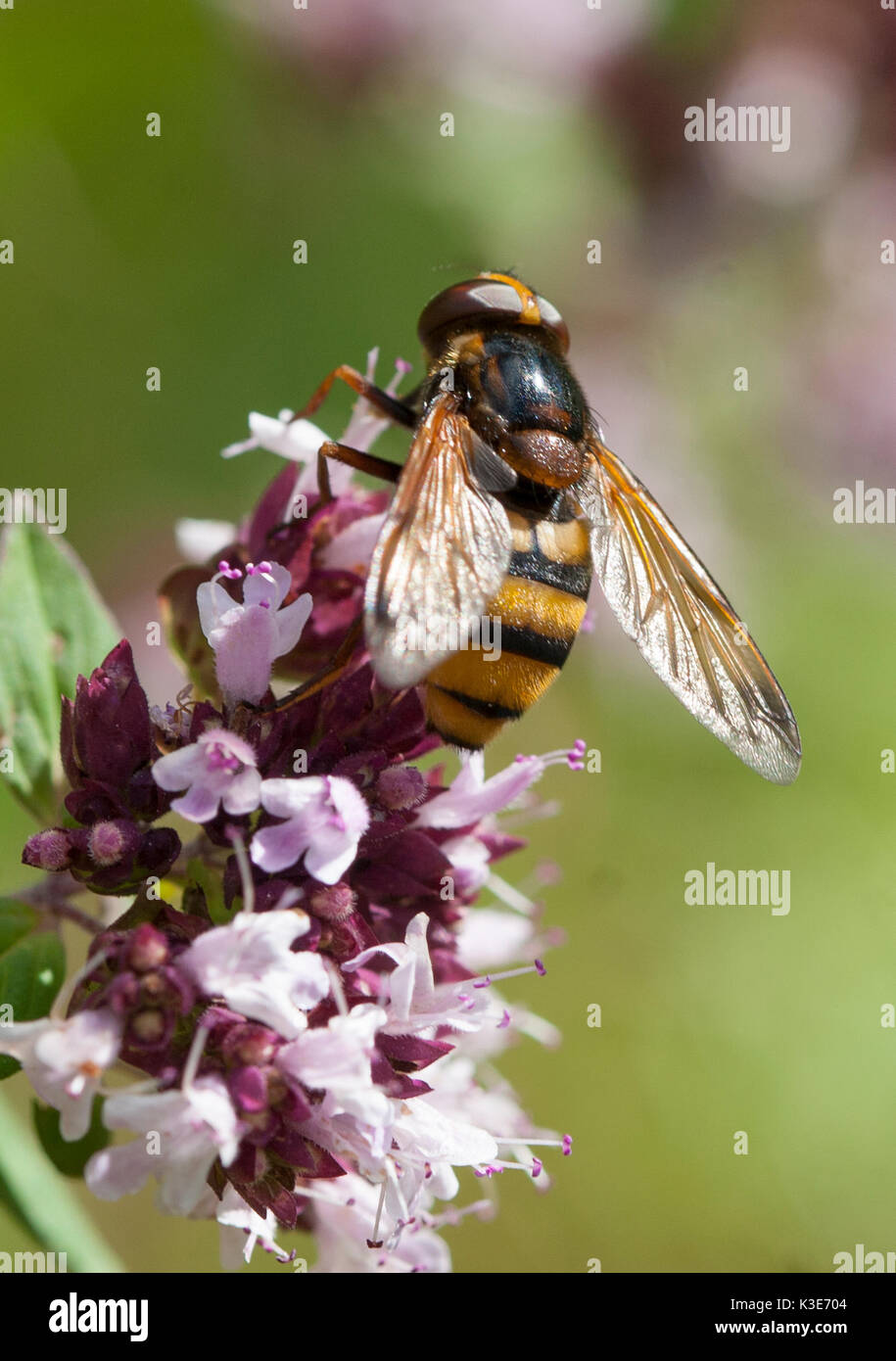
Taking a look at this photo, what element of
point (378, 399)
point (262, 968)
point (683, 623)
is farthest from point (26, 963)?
point (683, 623)

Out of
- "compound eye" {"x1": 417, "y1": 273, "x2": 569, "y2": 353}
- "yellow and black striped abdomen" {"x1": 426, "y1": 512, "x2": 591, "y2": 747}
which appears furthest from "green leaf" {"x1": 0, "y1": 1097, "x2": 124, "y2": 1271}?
"compound eye" {"x1": 417, "y1": 273, "x2": 569, "y2": 353}

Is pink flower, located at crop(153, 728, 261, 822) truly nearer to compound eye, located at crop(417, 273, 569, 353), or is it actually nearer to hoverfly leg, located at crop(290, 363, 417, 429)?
hoverfly leg, located at crop(290, 363, 417, 429)

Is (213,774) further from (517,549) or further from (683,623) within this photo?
(683,623)

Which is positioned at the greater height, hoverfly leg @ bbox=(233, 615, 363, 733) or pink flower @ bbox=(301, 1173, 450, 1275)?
hoverfly leg @ bbox=(233, 615, 363, 733)

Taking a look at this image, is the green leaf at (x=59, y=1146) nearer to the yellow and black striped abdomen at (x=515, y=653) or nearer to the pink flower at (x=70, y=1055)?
the pink flower at (x=70, y=1055)

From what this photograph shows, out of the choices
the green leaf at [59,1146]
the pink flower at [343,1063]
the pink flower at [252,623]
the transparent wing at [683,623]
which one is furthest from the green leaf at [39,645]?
the transparent wing at [683,623]
